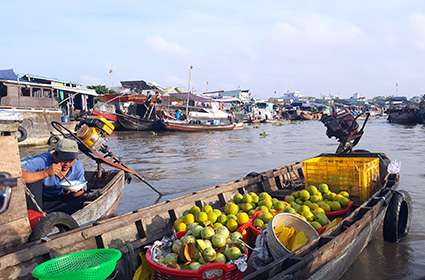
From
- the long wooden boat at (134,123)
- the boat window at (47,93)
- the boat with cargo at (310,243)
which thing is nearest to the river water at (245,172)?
the boat with cargo at (310,243)

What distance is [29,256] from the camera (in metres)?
3.21

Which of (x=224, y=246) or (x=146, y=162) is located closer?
(x=224, y=246)

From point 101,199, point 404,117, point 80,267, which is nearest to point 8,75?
point 101,199

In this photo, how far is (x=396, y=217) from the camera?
5.80 m

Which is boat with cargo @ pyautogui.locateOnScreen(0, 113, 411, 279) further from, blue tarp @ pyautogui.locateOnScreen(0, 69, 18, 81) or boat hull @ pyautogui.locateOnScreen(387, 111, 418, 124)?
boat hull @ pyautogui.locateOnScreen(387, 111, 418, 124)

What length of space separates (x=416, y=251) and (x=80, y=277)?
16.4 feet

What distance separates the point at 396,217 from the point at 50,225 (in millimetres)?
4715

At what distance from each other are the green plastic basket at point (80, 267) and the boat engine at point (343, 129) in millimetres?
7200

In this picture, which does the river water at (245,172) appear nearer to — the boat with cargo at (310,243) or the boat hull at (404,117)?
the boat with cargo at (310,243)

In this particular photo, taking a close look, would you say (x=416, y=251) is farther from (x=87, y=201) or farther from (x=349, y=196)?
(x=87, y=201)

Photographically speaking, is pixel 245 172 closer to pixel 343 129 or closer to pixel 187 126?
pixel 343 129

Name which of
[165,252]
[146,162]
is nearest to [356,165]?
[165,252]

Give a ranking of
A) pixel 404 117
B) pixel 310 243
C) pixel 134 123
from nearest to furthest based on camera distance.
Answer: pixel 310 243 < pixel 134 123 < pixel 404 117

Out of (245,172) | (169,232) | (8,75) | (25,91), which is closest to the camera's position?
(169,232)
